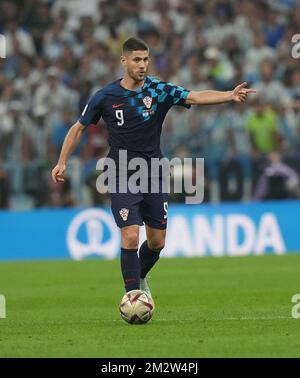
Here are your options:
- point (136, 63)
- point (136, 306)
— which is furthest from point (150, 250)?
point (136, 63)

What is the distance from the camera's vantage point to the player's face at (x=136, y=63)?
10805 mm

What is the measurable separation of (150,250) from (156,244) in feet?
0.55

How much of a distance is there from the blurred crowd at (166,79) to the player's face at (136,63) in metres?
9.49

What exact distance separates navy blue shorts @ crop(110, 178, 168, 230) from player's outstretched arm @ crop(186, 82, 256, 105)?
1017 mm

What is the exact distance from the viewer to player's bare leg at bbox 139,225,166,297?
11.3 metres

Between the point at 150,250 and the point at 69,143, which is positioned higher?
the point at 69,143

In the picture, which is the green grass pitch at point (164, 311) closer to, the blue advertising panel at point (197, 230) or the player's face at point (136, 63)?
the blue advertising panel at point (197, 230)

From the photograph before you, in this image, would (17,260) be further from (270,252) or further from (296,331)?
(296,331)

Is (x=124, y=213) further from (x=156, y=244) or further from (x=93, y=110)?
(x=93, y=110)

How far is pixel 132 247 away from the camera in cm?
1070

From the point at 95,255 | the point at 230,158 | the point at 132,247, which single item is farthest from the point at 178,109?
the point at 132,247

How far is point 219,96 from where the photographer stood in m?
10.7

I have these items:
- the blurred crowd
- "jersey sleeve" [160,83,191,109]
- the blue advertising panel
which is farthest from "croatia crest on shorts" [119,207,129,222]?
the blue advertising panel

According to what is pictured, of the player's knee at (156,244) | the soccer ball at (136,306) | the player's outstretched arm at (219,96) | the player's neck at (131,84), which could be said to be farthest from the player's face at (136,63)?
the soccer ball at (136,306)
